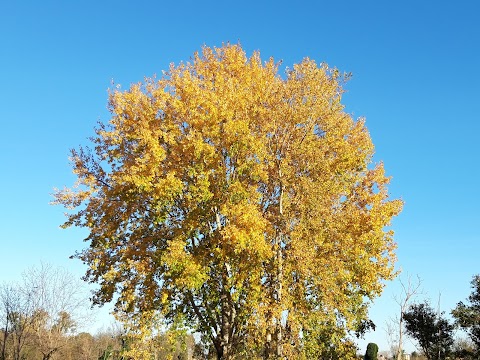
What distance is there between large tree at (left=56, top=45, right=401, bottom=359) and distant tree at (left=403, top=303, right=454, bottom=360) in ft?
89.0

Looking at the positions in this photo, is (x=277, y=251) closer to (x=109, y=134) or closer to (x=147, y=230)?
(x=147, y=230)

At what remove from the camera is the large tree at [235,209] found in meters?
15.1

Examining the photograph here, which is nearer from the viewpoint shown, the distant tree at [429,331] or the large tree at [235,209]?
the large tree at [235,209]

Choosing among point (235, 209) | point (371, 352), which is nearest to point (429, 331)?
point (371, 352)

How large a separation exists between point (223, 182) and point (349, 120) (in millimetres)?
7583

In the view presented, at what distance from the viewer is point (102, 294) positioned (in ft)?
54.9

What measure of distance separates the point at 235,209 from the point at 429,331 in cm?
3485

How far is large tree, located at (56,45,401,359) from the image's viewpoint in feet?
49.4

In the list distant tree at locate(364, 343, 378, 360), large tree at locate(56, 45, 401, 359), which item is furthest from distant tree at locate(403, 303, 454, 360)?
large tree at locate(56, 45, 401, 359)

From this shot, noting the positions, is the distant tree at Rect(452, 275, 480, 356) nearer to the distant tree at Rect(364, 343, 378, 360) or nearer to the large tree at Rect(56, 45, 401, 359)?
the distant tree at Rect(364, 343, 378, 360)

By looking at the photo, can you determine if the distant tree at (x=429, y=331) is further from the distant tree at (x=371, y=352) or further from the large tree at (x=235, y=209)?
the large tree at (x=235, y=209)

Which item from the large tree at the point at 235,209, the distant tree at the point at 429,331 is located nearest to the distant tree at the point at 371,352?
A: the distant tree at the point at 429,331

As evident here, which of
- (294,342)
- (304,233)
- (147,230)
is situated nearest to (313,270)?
(304,233)

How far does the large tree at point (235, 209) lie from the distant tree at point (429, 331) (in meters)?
27.1
